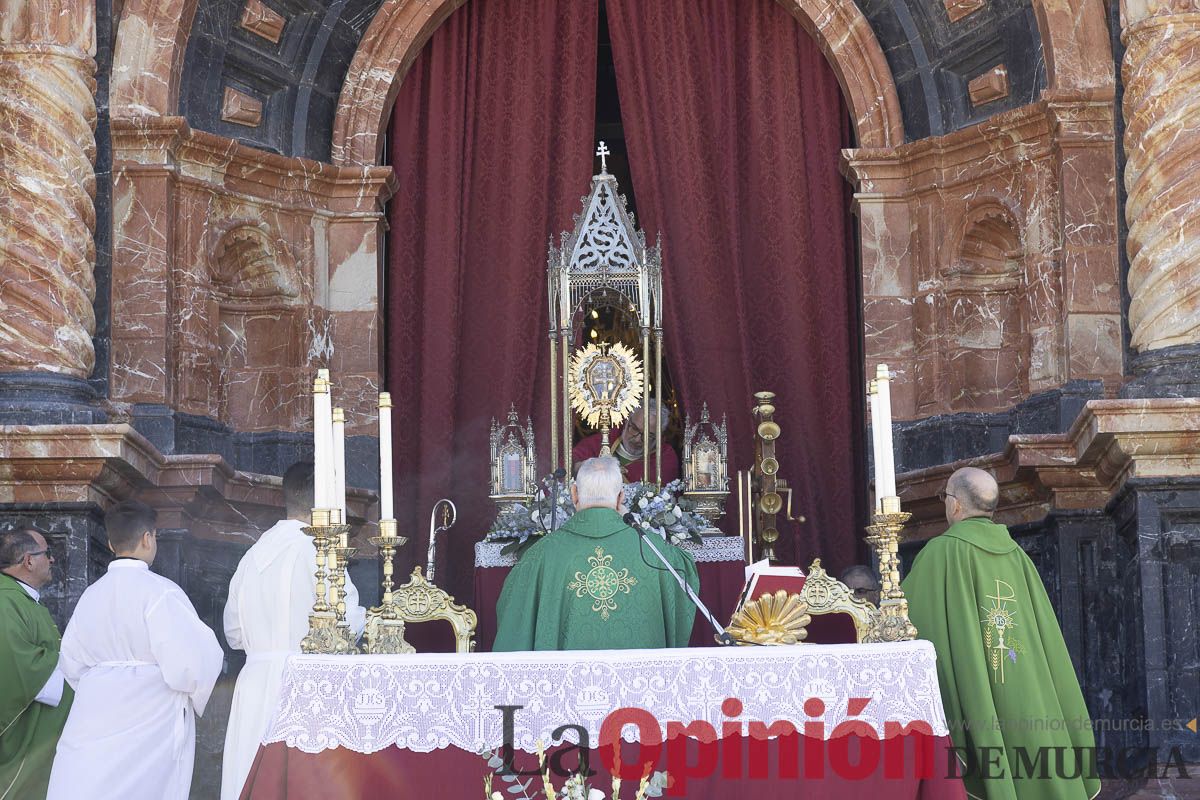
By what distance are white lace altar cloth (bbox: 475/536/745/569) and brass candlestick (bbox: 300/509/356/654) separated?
2.98m

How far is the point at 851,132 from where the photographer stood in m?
11.3

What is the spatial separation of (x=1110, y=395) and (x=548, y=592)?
410cm

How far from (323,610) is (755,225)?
5.56 metres

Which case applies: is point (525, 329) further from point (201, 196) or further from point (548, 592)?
point (548, 592)

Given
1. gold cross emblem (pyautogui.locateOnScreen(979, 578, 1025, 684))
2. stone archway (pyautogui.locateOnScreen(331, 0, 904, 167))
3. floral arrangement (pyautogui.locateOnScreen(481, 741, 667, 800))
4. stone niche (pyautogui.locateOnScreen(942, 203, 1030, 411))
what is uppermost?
stone archway (pyautogui.locateOnScreen(331, 0, 904, 167))

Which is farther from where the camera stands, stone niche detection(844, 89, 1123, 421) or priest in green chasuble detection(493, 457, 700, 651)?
stone niche detection(844, 89, 1123, 421)

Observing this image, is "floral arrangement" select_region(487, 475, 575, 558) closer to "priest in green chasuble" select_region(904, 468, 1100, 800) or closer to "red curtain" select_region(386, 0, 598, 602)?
"red curtain" select_region(386, 0, 598, 602)

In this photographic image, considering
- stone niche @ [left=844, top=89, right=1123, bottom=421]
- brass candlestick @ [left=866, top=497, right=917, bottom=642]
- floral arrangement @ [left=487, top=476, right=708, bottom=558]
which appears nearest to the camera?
brass candlestick @ [left=866, top=497, right=917, bottom=642]

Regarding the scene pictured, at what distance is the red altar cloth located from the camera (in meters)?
5.95

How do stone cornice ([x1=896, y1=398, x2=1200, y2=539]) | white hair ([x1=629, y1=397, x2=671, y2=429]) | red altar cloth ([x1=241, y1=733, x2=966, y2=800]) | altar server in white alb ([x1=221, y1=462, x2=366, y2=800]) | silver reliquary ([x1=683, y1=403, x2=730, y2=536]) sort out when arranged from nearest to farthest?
red altar cloth ([x1=241, y1=733, x2=966, y2=800]) → altar server in white alb ([x1=221, y1=462, x2=366, y2=800]) → stone cornice ([x1=896, y1=398, x2=1200, y2=539]) → silver reliquary ([x1=683, y1=403, x2=730, y2=536]) → white hair ([x1=629, y1=397, x2=671, y2=429])

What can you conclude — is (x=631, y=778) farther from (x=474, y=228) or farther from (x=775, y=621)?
(x=474, y=228)

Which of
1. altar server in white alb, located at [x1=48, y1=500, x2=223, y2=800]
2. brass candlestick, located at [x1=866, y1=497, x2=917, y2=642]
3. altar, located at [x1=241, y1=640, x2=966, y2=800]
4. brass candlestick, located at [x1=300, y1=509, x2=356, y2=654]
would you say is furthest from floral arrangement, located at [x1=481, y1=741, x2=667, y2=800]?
altar server in white alb, located at [x1=48, y1=500, x2=223, y2=800]

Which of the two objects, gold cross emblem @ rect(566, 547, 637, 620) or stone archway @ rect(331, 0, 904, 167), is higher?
stone archway @ rect(331, 0, 904, 167)

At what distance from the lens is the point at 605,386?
980cm
